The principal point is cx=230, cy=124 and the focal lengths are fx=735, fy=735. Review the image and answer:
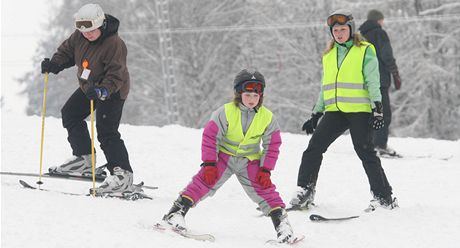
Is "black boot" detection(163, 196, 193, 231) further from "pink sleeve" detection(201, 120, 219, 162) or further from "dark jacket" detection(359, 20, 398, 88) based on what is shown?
"dark jacket" detection(359, 20, 398, 88)

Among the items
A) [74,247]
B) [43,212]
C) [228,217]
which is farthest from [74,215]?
[228,217]

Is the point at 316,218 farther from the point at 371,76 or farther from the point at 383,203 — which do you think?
the point at 371,76

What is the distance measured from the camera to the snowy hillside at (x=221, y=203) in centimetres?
487

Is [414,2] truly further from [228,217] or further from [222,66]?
[228,217]

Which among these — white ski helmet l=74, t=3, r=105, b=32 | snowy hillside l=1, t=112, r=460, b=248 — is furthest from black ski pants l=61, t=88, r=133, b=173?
white ski helmet l=74, t=3, r=105, b=32

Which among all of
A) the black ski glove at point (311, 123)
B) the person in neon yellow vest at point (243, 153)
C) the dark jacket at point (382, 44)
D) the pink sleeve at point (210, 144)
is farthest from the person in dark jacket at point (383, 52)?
the pink sleeve at point (210, 144)

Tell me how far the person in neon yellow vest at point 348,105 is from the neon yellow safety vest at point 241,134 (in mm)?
1180

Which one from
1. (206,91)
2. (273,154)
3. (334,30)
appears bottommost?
(206,91)

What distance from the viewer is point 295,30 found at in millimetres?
32000

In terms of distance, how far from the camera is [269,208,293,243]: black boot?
5.18 m

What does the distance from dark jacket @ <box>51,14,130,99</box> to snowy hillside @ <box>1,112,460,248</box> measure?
105 cm

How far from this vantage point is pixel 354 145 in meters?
Result: 6.47

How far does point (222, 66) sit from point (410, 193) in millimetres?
26824

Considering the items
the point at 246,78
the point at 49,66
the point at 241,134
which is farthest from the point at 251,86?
the point at 49,66
